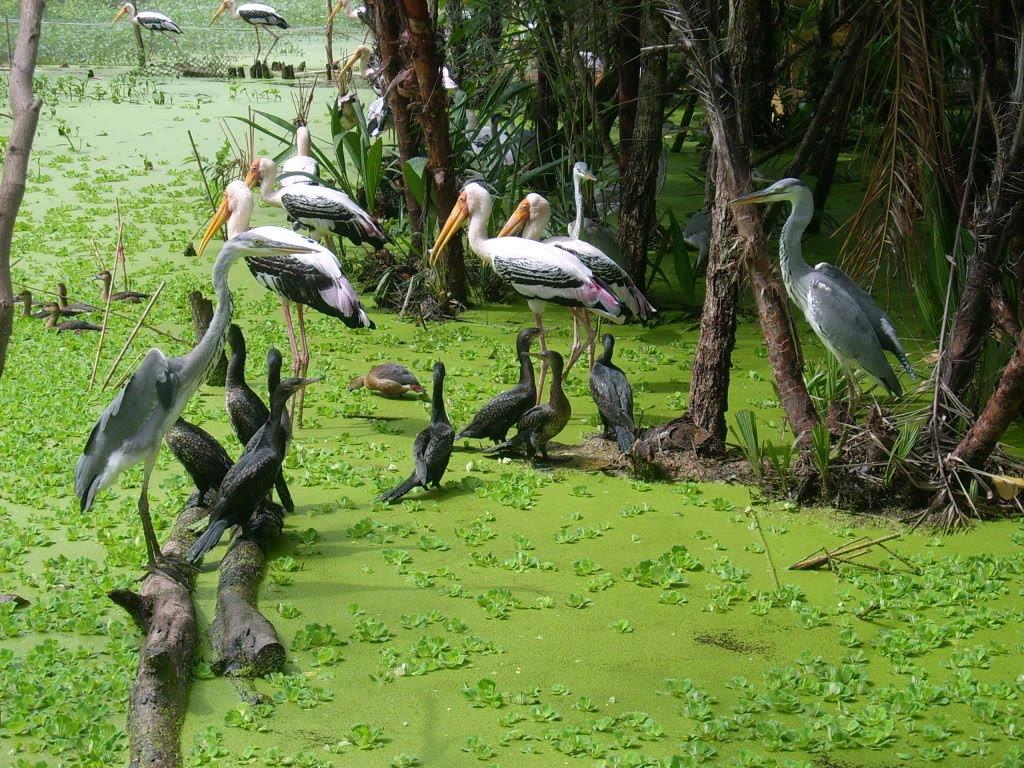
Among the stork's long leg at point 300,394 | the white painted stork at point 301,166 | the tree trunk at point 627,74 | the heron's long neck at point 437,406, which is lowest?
the stork's long leg at point 300,394

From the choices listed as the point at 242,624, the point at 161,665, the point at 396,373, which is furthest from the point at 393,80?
the point at 161,665

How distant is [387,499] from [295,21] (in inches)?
840

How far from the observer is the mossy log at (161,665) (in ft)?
11.1

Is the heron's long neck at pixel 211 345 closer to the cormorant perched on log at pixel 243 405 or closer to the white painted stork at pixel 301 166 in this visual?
the cormorant perched on log at pixel 243 405

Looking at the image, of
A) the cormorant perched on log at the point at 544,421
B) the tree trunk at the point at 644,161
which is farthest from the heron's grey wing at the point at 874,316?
the tree trunk at the point at 644,161

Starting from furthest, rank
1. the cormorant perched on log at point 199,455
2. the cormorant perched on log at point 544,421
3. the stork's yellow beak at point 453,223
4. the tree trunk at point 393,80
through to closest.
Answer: the tree trunk at point 393,80 < the stork's yellow beak at point 453,223 < the cormorant perched on log at point 544,421 < the cormorant perched on log at point 199,455

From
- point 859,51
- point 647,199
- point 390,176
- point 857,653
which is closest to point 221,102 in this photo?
point 390,176

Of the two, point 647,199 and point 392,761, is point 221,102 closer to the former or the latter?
point 647,199

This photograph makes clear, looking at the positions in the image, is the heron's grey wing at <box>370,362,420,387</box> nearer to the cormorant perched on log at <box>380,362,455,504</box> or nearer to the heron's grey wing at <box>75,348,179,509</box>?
the cormorant perched on log at <box>380,362,455,504</box>

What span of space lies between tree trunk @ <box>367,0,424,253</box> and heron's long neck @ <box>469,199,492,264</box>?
133cm

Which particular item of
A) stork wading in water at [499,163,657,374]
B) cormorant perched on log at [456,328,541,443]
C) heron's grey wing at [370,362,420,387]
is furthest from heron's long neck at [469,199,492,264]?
cormorant perched on log at [456,328,541,443]

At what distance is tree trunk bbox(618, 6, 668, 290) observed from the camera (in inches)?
318

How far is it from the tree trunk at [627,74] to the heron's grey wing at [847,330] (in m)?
3.36

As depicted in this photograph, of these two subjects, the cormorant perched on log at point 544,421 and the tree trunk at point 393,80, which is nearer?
the cormorant perched on log at point 544,421
